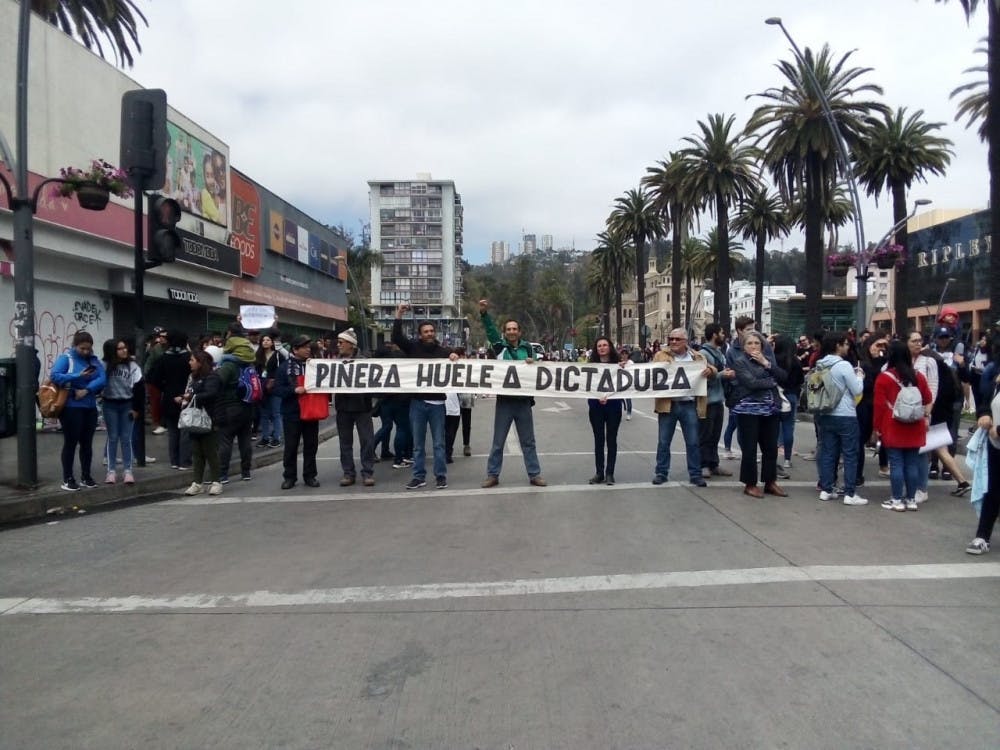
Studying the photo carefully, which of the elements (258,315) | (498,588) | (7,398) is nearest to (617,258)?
(258,315)

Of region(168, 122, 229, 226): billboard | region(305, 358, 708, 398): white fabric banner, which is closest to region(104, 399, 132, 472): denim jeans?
region(305, 358, 708, 398): white fabric banner

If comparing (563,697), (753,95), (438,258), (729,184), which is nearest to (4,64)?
(563,697)

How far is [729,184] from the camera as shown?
3884 cm

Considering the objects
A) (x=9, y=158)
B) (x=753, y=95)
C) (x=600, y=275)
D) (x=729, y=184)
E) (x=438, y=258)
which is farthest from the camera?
(x=438, y=258)

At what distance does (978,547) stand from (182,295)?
22.5m

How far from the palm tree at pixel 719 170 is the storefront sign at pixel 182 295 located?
964 inches

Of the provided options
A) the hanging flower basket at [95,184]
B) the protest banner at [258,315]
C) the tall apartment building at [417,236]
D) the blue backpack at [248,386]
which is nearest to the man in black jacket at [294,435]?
the blue backpack at [248,386]

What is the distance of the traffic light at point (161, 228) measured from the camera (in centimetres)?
995

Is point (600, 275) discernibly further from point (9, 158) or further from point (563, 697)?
point (563, 697)

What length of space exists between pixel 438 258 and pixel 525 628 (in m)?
138

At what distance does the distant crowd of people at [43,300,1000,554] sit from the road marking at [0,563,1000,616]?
247cm

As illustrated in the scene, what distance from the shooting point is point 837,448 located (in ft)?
28.2

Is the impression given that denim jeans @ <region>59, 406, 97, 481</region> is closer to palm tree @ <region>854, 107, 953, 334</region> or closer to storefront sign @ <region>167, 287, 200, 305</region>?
storefront sign @ <region>167, 287, 200, 305</region>

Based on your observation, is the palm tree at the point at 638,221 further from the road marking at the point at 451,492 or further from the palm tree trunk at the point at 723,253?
the road marking at the point at 451,492
